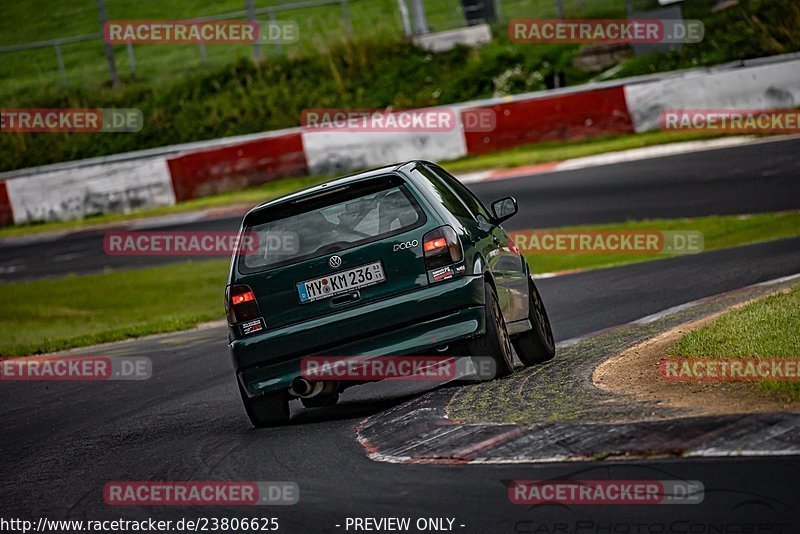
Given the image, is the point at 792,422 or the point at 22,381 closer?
the point at 792,422

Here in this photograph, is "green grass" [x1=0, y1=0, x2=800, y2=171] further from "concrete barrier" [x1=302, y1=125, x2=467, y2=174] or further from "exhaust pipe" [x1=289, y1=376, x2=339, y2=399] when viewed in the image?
"exhaust pipe" [x1=289, y1=376, x2=339, y2=399]

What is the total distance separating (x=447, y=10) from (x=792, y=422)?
29.0 m

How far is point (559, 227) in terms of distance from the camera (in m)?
18.7

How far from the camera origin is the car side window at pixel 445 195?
28.7 feet

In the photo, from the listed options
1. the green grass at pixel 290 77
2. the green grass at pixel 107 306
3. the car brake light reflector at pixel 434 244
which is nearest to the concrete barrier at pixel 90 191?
the green grass at pixel 290 77

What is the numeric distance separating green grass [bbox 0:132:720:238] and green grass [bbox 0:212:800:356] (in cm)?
534

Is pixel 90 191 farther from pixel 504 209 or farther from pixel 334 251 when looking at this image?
pixel 334 251

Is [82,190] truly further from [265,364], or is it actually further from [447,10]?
[265,364]

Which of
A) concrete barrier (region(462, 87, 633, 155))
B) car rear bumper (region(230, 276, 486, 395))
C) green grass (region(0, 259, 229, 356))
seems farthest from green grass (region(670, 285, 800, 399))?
concrete barrier (region(462, 87, 633, 155))

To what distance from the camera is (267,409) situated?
8555mm

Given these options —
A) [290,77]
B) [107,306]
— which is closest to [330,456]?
[107,306]

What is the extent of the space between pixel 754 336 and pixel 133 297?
12301mm

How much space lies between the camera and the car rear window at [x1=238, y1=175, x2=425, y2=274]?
8.34 metres

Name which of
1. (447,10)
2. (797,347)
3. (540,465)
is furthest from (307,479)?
(447,10)
